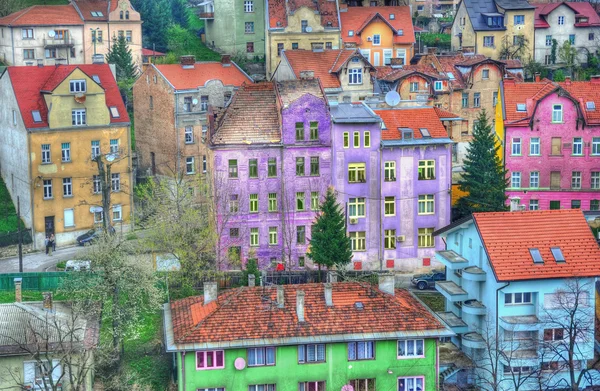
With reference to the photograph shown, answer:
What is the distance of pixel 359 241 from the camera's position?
280ft

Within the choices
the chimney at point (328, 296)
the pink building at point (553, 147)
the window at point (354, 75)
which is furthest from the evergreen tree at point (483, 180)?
the chimney at point (328, 296)

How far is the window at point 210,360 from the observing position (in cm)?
6337

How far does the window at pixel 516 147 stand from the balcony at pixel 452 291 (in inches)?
889

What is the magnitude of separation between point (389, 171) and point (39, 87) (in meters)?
26.3

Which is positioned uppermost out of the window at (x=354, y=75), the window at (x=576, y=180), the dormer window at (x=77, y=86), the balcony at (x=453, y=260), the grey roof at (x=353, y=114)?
the window at (x=354, y=75)

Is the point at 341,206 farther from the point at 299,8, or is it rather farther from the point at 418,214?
the point at 299,8

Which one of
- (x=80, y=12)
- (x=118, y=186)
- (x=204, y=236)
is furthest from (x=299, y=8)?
(x=204, y=236)

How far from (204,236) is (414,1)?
73.7 meters

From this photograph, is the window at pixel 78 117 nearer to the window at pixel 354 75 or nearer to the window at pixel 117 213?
the window at pixel 117 213

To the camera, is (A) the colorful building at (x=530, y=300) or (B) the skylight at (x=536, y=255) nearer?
(A) the colorful building at (x=530, y=300)

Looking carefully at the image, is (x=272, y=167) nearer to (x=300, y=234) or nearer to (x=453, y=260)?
(x=300, y=234)

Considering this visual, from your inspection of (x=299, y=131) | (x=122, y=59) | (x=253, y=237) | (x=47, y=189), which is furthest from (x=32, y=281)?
(x=122, y=59)

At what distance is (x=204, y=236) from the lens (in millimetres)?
79562

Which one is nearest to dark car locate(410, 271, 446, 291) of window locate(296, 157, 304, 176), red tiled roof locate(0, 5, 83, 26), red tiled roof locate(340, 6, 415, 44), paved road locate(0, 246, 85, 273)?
window locate(296, 157, 304, 176)
